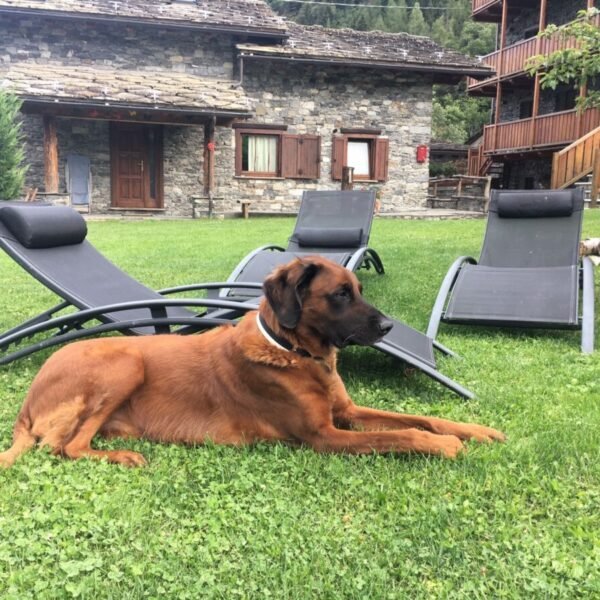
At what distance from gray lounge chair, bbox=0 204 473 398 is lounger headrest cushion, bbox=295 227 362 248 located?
2.14 m

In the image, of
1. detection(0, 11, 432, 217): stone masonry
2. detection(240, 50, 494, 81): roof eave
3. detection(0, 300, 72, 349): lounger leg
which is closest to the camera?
detection(0, 300, 72, 349): lounger leg

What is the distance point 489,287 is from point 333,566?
3.58 metres

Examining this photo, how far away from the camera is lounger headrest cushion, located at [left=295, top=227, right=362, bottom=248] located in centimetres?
700

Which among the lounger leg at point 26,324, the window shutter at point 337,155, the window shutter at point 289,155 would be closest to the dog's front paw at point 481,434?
the lounger leg at point 26,324

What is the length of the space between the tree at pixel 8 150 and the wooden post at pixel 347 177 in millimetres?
9487

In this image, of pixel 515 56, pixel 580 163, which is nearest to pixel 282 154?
pixel 580 163

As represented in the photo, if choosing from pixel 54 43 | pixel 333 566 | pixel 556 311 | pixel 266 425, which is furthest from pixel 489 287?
pixel 54 43

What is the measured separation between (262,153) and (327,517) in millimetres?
17900

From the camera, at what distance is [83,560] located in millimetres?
1934

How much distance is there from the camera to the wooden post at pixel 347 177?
1925cm

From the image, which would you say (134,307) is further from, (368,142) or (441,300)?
(368,142)

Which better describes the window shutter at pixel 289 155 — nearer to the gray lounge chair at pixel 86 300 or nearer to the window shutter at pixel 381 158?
the window shutter at pixel 381 158

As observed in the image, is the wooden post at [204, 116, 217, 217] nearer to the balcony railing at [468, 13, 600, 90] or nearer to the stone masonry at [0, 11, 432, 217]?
the stone masonry at [0, 11, 432, 217]

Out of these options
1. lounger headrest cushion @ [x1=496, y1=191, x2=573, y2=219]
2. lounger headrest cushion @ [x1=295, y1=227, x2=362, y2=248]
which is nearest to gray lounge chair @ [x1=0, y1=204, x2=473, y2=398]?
lounger headrest cushion @ [x1=295, y1=227, x2=362, y2=248]
